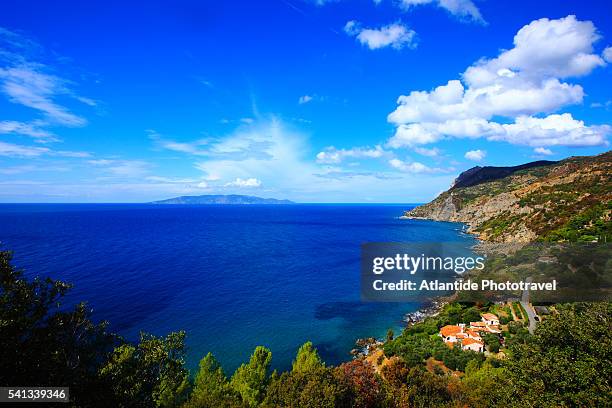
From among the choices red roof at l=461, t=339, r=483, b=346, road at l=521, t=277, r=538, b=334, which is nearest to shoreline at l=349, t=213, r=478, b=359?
red roof at l=461, t=339, r=483, b=346

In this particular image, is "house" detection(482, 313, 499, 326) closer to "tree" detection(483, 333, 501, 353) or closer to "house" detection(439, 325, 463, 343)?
"house" detection(439, 325, 463, 343)

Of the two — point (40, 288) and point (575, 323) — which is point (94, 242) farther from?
point (575, 323)

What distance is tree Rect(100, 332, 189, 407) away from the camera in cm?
1569

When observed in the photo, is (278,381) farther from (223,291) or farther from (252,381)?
(223,291)

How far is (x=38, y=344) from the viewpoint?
44.6ft

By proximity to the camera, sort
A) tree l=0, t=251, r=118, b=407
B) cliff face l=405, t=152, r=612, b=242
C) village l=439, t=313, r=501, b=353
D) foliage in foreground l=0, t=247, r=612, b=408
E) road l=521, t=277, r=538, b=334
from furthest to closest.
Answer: cliff face l=405, t=152, r=612, b=242 → road l=521, t=277, r=538, b=334 → village l=439, t=313, r=501, b=353 → foliage in foreground l=0, t=247, r=612, b=408 → tree l=0, t=251, r=118, b=407

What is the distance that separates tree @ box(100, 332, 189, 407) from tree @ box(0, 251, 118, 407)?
1.06 m

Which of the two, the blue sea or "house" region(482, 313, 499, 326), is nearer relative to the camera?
"house" region(482, 313, 499, 326)

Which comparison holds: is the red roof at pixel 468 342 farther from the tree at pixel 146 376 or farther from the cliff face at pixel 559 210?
the cliff face at pixel 559 210

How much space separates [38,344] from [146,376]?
626cm

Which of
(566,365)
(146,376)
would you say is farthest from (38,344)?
(566,365)

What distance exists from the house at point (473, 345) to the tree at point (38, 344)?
32.7 metres

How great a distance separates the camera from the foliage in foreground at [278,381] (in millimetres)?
13203

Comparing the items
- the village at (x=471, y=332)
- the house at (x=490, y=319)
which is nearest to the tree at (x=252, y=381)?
the village at (x=471, y=332)
